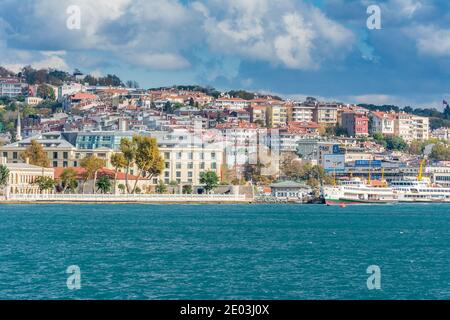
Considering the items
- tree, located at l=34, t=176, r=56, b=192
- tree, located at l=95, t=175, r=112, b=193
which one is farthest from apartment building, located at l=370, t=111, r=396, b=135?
tree, located at l=34, t=176, r=56, b=192

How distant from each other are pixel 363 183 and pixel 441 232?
68.9 m

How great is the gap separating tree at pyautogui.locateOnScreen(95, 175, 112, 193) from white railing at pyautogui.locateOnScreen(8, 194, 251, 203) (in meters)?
2.71

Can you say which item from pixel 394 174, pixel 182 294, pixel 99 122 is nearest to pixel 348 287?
pixel 182 294

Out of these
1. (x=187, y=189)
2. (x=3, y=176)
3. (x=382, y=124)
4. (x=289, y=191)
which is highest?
(x=382, y=124)

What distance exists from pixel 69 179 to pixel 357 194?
28976 mm

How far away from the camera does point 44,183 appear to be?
94.3 metres

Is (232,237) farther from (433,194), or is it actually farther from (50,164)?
A: (433,194)

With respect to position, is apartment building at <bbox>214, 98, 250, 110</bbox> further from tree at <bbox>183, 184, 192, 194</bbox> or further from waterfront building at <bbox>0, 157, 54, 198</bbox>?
waterfront building at <bbox>0, 157, 54, 198</bbox>

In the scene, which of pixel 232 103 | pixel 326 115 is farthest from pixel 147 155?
pixel 232 103

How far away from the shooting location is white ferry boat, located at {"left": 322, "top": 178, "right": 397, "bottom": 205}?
357ft

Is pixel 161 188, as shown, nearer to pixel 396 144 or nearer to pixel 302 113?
pixel 396 144

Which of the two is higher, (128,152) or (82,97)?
(82,97)

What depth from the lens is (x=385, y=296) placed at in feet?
87.8

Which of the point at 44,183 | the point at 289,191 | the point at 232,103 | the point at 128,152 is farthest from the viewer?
the point at 232,103
